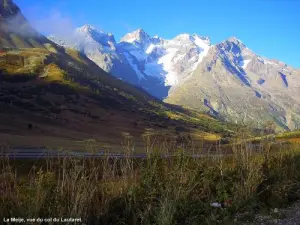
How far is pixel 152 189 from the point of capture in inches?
413

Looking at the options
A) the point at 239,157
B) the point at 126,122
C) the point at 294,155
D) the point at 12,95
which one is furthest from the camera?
the point at 126,122

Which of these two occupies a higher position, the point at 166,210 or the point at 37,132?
the point at 166,210

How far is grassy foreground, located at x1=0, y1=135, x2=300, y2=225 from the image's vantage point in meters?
8.60

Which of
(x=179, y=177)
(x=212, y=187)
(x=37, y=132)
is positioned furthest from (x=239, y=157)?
(x=37, y=132)

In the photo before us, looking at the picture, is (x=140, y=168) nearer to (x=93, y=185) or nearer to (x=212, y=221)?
(x=93, y=185)

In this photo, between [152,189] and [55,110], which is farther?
[55,110]

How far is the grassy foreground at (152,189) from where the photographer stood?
28.2ft

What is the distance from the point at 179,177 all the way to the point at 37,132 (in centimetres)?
6639

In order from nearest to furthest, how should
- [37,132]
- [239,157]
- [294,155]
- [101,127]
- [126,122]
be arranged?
[239,157] < [294,155] < [37,132] < [101,127] < [126,122]

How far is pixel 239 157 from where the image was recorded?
1463 centimetres

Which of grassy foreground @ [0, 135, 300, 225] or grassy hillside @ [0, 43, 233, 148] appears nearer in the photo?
grassy foreground @ [0, 135, 300, 225]

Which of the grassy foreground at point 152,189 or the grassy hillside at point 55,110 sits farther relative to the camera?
the grassy hillside at point 55,110

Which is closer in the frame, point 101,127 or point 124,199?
point 124,199

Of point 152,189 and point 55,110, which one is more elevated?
point 152,189
